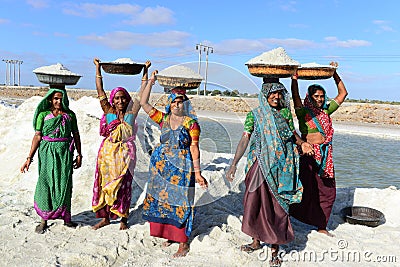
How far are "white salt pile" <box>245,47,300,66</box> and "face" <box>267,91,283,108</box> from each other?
0.84 feet

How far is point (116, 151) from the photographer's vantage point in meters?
3.82

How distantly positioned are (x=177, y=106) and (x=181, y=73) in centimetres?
30

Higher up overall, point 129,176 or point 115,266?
point 129,176

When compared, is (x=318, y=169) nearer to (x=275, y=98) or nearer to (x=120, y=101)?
(x=275, y=98)

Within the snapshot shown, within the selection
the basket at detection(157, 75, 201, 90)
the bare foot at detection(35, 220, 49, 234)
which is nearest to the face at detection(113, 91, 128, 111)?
the basket at detection(157, 75, 201, 90)

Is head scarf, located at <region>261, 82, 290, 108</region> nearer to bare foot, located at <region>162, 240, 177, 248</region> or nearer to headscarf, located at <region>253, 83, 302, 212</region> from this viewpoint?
headscarf, located at <region>253, 83, 302, 212</region>

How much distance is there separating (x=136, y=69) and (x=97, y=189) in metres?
1.26

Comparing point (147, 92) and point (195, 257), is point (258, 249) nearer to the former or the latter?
point (195, 257)

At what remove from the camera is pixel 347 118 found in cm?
2453

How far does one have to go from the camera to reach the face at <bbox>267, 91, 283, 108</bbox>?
3340 mm

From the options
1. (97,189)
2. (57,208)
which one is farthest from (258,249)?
(57,208)

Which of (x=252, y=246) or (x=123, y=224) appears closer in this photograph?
(x=252, y=246)

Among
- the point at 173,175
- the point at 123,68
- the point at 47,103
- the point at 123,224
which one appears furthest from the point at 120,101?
the point at 123,224

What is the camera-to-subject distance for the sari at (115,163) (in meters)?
3.82
